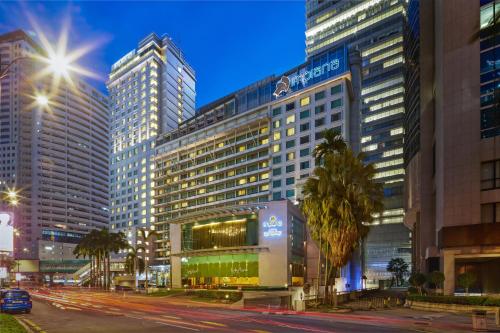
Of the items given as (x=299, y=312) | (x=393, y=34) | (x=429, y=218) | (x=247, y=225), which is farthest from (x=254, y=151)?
(x=299, y=312)

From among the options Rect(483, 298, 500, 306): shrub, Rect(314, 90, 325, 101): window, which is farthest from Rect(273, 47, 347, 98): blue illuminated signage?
Rect(483, 298, 500, 306): shrub

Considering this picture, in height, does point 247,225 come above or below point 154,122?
below

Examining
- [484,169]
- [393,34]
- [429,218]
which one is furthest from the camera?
[393,34]

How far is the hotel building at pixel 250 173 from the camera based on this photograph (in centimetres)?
6475

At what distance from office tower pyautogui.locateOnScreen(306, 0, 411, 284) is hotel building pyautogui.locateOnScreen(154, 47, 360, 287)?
43.5m

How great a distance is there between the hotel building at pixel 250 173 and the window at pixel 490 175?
25.2m

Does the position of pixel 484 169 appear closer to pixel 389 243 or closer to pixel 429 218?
pixel 429 218

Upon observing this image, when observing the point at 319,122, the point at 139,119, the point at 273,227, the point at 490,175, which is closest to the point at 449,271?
the point at 490,175

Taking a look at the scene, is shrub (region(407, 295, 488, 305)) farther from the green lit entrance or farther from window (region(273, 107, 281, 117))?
window (region(273, 107, 281, 117))

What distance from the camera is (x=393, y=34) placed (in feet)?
497

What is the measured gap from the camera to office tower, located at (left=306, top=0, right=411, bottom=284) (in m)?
Answer: 144

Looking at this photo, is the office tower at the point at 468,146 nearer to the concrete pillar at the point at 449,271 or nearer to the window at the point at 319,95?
the concrete pillar at the point at 449,271

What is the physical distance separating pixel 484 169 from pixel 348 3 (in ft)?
436

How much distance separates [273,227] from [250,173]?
55.0m
